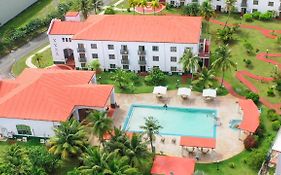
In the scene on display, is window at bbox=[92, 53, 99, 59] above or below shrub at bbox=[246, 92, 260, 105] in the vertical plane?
above

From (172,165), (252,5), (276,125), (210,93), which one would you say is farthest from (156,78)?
(252,5)

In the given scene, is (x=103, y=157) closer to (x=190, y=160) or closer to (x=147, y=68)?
(x=190, y=160)

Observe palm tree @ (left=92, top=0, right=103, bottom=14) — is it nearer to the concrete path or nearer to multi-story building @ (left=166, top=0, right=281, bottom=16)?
the concrete path

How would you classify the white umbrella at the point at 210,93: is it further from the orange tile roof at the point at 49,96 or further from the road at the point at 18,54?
the road at the point at 18,54

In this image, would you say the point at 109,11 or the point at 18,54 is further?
the point at 109,11

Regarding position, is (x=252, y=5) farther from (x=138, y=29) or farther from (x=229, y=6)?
(x=138, y=29)

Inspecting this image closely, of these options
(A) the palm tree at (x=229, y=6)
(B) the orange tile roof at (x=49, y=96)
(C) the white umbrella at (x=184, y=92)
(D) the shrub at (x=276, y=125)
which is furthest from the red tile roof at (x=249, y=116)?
(A) the palm tree at (x=229, y=6)

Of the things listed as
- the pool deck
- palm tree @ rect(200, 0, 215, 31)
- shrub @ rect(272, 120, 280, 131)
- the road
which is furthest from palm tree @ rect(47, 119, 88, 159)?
palm tree @ rect(200, 0, 215, 31)

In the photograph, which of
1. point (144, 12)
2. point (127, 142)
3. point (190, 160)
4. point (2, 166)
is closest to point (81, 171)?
point (127, 142)
